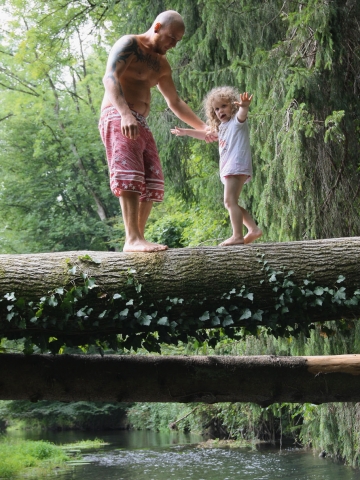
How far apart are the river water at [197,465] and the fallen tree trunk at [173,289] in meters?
7.45

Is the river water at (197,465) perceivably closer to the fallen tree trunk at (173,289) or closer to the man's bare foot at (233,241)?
the man's bare foot at (233,241)

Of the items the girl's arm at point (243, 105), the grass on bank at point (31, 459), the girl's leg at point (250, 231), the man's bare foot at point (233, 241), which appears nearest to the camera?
the man's bare foot at point (233, 241)

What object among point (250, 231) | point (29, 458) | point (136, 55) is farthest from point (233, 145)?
point (29, 458)

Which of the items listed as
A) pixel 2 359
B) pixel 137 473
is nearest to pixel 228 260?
pixel 2 359

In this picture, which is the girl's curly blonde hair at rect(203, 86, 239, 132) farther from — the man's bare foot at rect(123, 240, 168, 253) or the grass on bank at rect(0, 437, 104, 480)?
the grass on bank at rect(0, 437, 104, 480)

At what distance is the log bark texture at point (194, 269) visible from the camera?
4.11m

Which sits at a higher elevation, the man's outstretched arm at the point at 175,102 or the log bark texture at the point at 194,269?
the man's outstretched arm at the point at 175,102

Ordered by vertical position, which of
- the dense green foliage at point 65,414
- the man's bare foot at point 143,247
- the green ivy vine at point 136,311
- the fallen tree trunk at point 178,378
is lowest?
the dense green foliage at point 65,414

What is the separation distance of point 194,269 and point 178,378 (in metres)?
0.89

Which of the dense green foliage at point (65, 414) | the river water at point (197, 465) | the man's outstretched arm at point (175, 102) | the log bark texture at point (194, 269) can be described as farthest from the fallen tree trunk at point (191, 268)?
the dense green foliage at point (65, 414)

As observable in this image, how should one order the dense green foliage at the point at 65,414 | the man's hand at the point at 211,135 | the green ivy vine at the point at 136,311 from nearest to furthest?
the green ivy vine at the point at 136,311 < the man's hand at the point at 211,135 < the dense green foliage at the point at 65,414

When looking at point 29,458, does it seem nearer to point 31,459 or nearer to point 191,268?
point 31,459

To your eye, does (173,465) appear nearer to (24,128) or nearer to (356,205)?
(356,205)

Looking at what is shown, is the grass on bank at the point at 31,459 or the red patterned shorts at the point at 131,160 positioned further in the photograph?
the grass on bank at the point at 31,459
